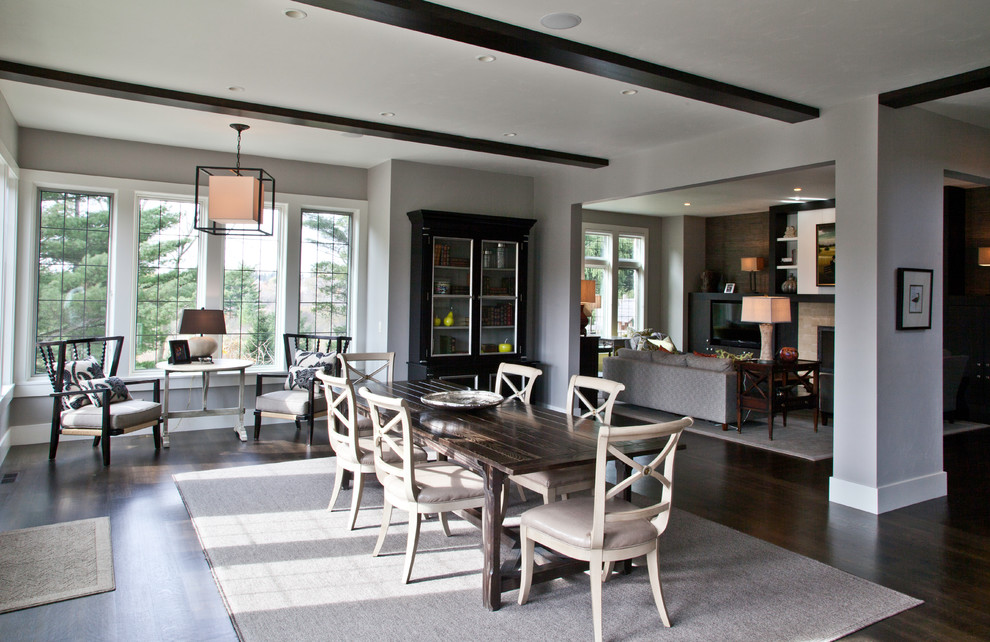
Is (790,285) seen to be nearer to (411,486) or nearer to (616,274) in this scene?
(616,274)

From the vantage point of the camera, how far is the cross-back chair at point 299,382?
574cm

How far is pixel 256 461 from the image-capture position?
5.15 metres

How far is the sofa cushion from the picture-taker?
638cm

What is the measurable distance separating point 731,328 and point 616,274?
210 centimetres

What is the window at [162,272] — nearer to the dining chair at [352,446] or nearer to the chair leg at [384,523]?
the dining chair at [352,446]

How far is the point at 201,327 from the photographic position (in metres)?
5.76

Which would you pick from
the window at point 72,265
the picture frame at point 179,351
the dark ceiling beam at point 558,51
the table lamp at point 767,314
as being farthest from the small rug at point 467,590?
the table lamp at point 767,314

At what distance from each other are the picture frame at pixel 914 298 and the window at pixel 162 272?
6.00m

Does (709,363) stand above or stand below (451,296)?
below

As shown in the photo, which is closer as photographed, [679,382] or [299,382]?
[299,382]

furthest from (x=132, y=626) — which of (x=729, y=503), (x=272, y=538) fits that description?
(x=729, y=503)

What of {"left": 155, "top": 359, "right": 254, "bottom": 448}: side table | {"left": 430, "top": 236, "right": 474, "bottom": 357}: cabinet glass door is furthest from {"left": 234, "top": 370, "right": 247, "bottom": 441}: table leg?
{"left": 430, "top": 236, "right": 474, "bottom": 357}: cabinet glass door

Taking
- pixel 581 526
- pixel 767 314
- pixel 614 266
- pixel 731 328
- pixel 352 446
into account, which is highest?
pixel 614 266

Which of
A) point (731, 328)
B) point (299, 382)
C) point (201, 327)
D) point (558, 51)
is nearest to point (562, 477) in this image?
point (558, 51)
